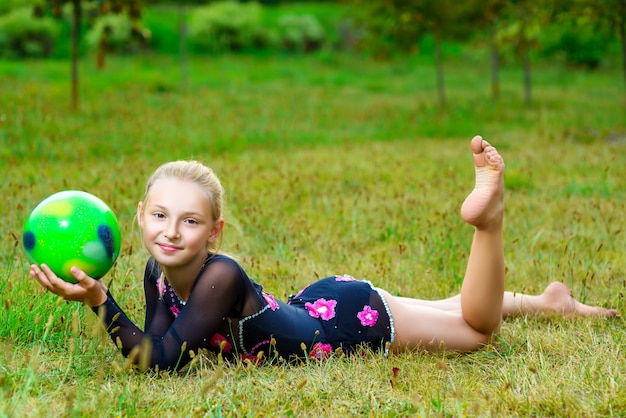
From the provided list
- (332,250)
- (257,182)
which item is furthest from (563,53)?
(332,250)

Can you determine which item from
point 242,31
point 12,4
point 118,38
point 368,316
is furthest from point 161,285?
point 242,31

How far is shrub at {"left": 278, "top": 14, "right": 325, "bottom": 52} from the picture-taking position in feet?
100

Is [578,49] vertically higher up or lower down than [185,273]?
higher up

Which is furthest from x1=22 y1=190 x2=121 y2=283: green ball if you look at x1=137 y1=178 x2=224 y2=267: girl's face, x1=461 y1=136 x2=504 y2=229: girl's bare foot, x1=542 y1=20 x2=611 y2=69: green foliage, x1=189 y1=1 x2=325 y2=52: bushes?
x1=542 y1=20 x2=611 y2=69: green foliage

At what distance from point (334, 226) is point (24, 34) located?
2217 centimetres

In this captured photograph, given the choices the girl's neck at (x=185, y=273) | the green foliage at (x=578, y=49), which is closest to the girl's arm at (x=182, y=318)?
the girl's neck at (x=185, y=273)

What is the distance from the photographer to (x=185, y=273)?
3580 mm

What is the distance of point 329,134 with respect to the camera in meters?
12.0

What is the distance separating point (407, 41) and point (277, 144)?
20.7 ft

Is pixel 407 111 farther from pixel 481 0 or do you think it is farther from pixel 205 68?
pixel 205 68

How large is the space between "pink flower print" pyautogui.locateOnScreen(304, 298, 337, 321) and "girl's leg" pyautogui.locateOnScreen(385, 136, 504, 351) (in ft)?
1.03

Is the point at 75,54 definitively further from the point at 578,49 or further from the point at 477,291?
the point at 578,49

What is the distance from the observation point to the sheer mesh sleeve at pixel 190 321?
11.2 ft

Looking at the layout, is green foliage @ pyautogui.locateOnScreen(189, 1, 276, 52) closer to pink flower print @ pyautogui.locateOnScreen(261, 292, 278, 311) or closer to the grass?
the grass
